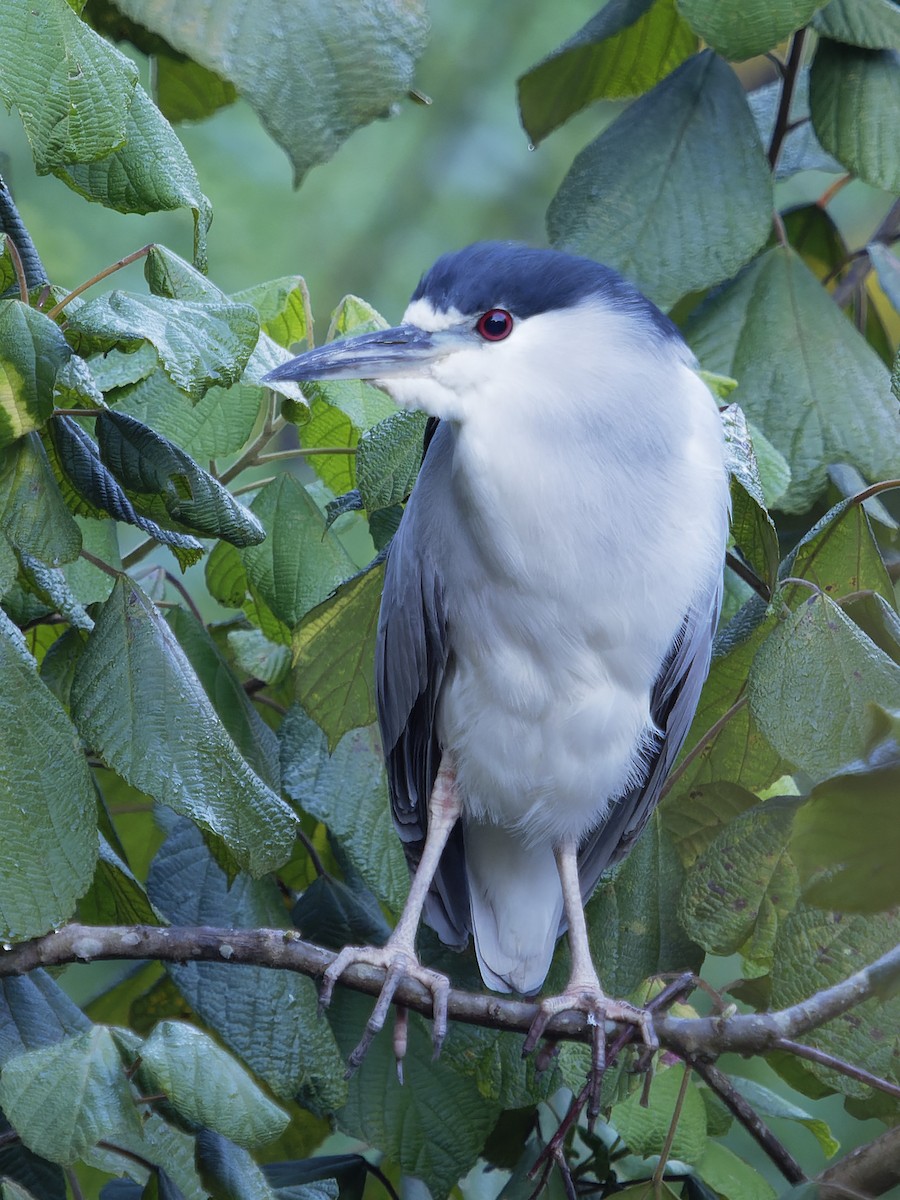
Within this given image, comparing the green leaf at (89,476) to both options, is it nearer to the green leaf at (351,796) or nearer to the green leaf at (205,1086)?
the green leaf at (351,796)

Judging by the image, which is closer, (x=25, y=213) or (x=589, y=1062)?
(x=589, y=1062)

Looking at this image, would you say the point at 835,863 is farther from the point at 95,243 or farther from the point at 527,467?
the point at 95,243

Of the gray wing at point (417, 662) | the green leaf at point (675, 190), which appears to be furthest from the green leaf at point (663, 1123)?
the green leaf at point (675, 190)

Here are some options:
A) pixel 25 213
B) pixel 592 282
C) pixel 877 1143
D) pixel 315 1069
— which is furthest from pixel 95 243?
pixel 877 1143

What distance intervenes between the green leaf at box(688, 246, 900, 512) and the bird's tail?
59 centimetres

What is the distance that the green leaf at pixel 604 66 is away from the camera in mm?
1791

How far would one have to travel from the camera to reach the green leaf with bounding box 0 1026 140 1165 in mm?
960

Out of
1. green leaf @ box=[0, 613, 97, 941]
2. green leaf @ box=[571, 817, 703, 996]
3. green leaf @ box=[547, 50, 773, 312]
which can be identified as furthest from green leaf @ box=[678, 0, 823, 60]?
green leaf @ box=[0, 613, 97, 941]

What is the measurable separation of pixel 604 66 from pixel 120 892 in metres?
1.32

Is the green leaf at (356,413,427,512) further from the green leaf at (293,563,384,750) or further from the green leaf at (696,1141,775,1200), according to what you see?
the green leaf at (696,1141,775,1200)

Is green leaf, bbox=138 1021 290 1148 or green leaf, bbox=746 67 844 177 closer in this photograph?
green leaf, bbox=138 1021 290 1148

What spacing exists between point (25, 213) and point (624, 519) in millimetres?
2533

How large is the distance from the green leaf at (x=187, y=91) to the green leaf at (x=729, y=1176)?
4.46ft

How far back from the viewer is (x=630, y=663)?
5.01 ft
